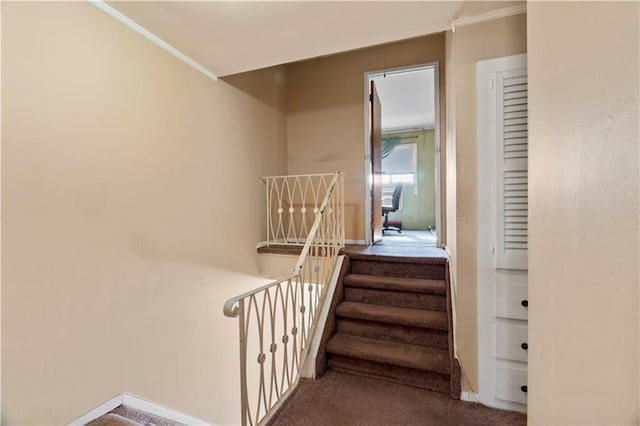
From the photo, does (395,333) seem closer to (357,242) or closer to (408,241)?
(357,242)

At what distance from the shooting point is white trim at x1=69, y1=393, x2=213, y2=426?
4.90 ft

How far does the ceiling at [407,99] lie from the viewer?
Result: 3.92 meters

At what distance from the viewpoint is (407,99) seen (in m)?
4.76

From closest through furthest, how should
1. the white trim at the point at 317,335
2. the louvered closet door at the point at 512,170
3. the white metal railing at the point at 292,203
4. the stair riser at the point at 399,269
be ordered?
the louvered closet door at the point at 512,170 → the white trim at the point at 317,335 → the stair riser at the point at 399,269 → the white metal railing at the point at 292,203

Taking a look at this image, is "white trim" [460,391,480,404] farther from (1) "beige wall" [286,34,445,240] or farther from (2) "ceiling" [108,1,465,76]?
(2) "ceiling" [108,1,465,76]

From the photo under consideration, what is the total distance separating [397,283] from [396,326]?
1.09ft

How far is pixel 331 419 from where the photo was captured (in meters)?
1.54

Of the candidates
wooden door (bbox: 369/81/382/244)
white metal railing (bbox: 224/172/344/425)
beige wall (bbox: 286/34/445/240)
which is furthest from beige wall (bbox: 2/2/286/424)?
wooden door (bbox: 369/81/382/244)

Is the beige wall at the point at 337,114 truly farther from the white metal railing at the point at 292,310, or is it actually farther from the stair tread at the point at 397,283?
the stair tread at the point at 397,283

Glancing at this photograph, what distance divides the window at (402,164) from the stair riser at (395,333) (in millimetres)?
4857

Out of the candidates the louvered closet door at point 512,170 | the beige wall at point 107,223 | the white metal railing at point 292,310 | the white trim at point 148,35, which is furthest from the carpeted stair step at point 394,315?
the white trim at point 148,35

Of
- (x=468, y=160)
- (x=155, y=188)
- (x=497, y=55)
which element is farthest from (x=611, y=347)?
(x=155, y=188)

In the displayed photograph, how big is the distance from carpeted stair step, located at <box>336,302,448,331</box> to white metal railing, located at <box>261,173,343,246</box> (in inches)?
53.3

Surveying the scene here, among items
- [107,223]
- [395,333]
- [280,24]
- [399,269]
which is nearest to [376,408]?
[395,333]
